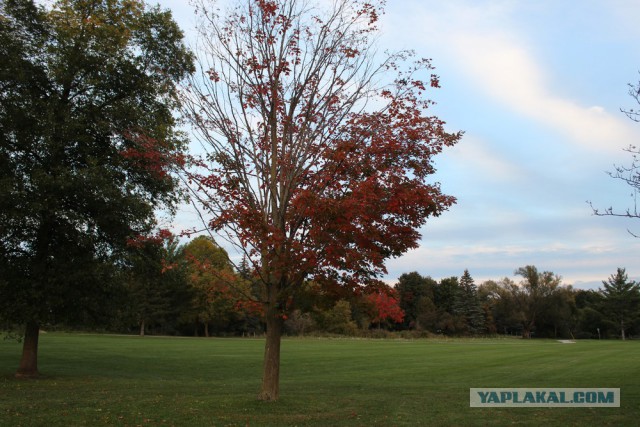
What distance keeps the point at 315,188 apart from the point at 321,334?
67.5 m

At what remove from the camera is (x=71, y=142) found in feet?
51.3

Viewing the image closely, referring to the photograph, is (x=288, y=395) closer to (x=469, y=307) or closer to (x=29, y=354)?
(x=29, y=354)

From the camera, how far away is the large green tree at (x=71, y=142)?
14.7 meters

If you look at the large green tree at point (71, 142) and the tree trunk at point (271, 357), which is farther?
the large green tree at point (71, 142)

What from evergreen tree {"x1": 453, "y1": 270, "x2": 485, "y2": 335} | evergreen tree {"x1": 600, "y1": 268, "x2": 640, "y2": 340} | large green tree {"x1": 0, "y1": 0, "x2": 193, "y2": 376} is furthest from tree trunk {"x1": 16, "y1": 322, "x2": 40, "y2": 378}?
evergreen tree {"x1": 600, "y1": 268, "x2": 640, "y2": 340}

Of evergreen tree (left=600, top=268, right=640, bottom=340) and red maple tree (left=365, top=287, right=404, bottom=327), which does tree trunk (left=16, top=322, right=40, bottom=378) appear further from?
evergreen tree (left=600, top=268, right=640, bottom=340)

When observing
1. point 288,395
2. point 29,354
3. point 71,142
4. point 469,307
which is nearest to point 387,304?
point 288,395

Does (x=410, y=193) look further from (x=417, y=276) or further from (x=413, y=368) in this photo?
(x=417, y=276)

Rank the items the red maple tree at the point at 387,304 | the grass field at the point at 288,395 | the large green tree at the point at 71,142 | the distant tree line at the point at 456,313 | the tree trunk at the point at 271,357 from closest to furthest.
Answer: the grass field at the point at 288,395 → the red maple tree at the point at 387,304 → the tree trunk at the point at 271,357 → the large green tree at the point at 71,142 → the distant tree line at the point at 456,313

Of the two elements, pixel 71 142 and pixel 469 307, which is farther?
pixel 469 307

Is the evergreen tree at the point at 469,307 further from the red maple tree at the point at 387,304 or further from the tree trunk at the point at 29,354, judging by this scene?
the red maple tree at the point at 387,304

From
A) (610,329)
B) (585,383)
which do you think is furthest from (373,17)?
(610,329)

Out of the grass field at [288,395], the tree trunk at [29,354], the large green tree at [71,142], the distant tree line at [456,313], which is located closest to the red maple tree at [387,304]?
the grass field at [288,395]

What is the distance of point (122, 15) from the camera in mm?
17250
